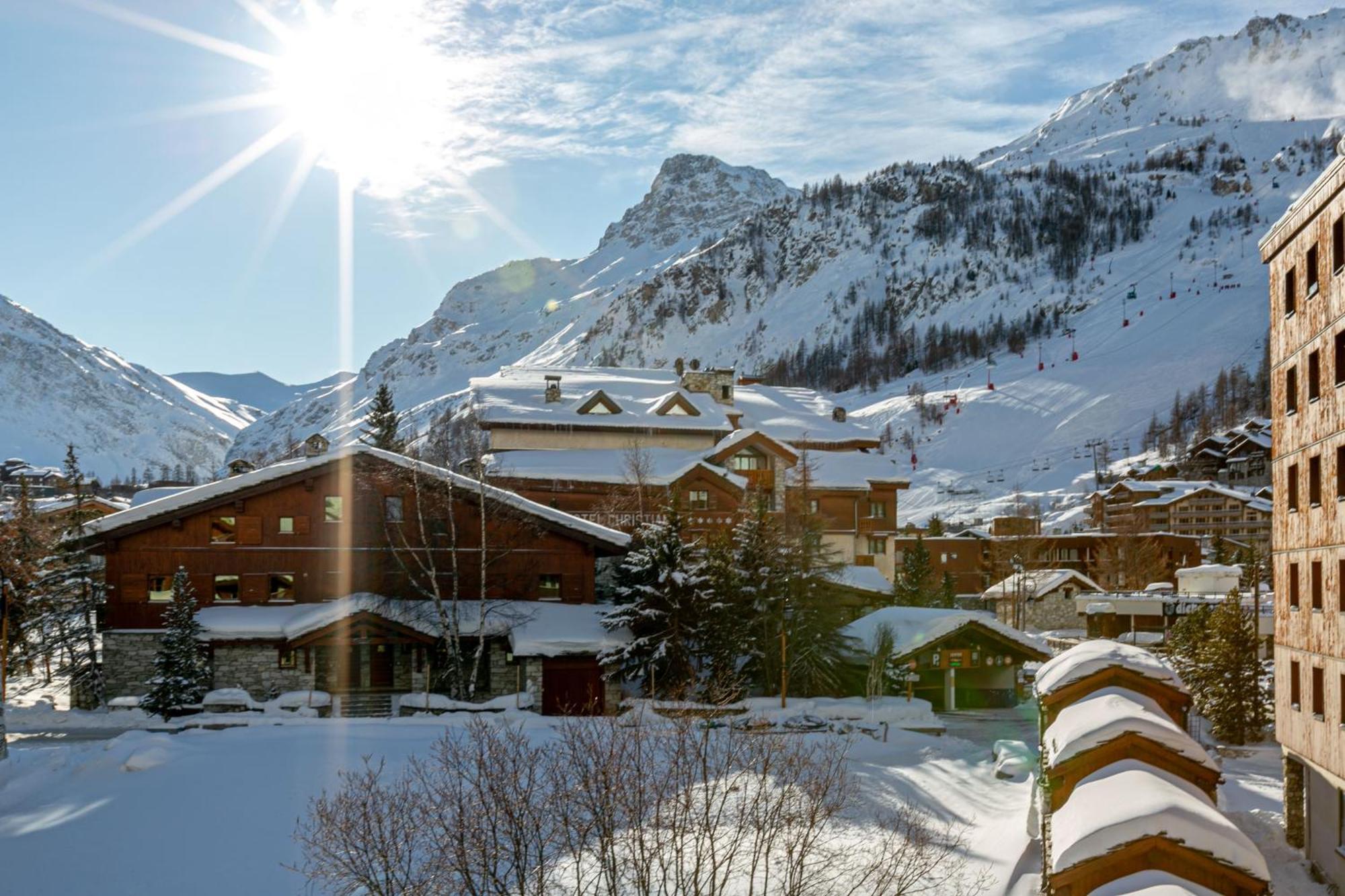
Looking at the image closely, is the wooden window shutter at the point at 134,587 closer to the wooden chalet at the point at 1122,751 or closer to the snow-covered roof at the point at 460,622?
the snow-covered roof at the point at 460,622

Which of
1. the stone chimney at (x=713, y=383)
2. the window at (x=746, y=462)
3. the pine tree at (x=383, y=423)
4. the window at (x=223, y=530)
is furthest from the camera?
the stone chimney at (x=713, y=383)

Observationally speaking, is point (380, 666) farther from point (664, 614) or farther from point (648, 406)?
point (648, 406)

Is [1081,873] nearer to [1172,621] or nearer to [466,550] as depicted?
[466,550]

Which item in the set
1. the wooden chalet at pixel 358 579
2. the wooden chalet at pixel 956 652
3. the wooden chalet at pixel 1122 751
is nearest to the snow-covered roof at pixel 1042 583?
the wooden chalet at pixel 956 652

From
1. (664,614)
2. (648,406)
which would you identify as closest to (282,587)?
(664,614)

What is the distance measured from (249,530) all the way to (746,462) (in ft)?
103

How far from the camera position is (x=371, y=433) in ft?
244

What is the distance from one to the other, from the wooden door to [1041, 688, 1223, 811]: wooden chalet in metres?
25.4

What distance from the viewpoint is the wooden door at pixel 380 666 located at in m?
41.0

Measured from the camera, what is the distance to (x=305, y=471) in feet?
139

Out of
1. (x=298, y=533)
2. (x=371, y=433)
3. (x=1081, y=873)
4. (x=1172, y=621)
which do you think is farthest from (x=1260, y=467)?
(x=1081, y=873)

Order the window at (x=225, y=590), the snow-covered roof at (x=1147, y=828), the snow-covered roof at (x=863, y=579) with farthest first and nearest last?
the snow-covered roof at (x=863, y=579) → the window at (x=225, y=590) → the snow-covered roof at (x=1147, y=828)

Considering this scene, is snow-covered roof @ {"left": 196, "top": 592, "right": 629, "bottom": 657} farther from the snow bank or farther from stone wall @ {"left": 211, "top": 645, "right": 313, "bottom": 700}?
the snow bank

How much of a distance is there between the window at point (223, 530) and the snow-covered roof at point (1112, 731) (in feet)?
99.5
